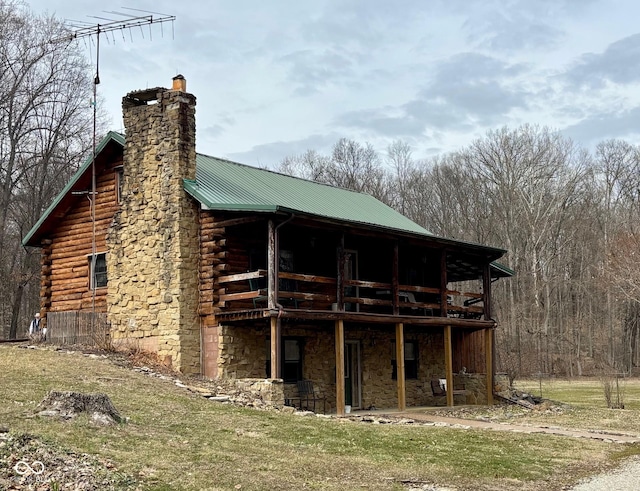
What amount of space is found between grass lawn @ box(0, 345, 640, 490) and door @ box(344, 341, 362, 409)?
7.95 meters

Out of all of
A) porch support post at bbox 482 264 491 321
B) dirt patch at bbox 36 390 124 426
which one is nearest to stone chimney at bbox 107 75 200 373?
dirt patch at bbox 36 390 124 426

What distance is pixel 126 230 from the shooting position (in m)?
24.1

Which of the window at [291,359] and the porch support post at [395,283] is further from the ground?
the porch support post at [395,283]

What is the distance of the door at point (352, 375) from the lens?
2592 centimetres

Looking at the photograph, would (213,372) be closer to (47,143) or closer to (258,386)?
(258,386)

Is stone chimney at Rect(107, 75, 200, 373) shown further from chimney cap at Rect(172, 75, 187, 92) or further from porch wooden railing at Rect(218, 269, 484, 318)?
porch wooden railing at Rect(218, 269, 484, 318)

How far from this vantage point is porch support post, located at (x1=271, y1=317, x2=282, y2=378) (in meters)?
20.2

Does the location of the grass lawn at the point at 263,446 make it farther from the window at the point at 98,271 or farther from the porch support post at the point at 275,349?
the window at the point at 98,271

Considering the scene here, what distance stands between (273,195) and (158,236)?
4062mm

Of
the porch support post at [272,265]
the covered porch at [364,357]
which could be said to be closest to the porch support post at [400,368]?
the covered porch at [364,357]

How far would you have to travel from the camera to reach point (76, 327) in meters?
24.3

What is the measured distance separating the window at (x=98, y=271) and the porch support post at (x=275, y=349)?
688cm

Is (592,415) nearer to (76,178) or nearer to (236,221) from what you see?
(236,221)

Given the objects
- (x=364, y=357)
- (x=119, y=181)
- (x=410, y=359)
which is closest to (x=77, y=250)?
(x=119, y=181)
